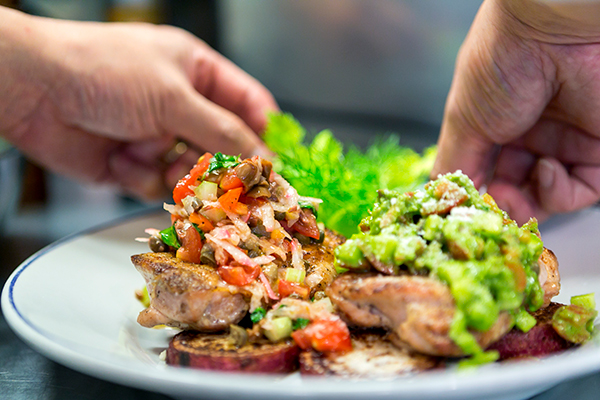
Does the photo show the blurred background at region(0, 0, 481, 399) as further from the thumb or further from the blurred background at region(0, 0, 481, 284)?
the thumb

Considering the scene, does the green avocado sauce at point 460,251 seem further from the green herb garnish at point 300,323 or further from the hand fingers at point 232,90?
the hand fingers at point 232,90

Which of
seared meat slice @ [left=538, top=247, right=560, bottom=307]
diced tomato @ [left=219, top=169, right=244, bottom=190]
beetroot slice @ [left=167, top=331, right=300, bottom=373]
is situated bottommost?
beetroot slice @ [left=167, top=331, right=300, bottom=373]

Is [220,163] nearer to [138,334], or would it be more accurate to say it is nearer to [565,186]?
[138,334]

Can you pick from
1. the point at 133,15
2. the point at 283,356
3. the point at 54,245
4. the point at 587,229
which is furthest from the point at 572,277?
the point at 133,15

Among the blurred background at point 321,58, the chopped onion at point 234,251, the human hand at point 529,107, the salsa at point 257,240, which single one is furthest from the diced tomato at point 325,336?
the blurred background at point 321,58

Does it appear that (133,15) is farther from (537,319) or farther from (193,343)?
(537,319)

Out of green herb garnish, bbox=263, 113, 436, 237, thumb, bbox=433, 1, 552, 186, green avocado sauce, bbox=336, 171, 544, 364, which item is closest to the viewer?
green avocado sauce, bbox=336, 171, 544, 364

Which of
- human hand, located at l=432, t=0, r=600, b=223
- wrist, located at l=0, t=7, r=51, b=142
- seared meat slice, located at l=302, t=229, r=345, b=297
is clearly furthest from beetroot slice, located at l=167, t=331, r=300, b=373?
wrist, located at l=0, t=7, r=51, b=142
